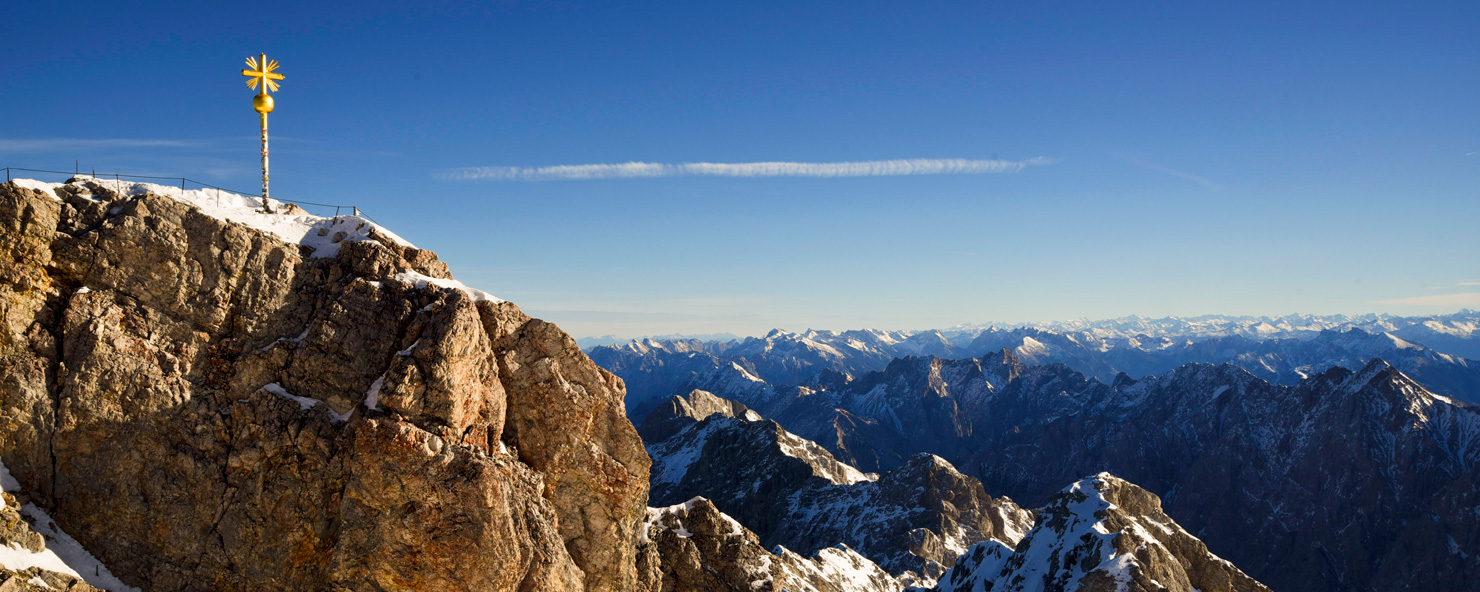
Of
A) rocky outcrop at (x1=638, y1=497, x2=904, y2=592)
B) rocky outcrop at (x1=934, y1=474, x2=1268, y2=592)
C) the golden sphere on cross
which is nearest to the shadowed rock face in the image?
the golden sphere on cross

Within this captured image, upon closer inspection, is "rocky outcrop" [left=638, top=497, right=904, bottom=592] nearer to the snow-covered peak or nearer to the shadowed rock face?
the shadowed rock face

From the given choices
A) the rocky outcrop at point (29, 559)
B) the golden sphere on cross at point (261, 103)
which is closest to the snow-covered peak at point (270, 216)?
the golden sphere on cross at point (261, 103)

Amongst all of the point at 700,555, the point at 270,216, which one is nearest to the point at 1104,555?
the point at 700,555

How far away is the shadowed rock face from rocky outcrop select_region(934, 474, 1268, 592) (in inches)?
2882

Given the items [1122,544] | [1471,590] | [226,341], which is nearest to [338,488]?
[226,341]

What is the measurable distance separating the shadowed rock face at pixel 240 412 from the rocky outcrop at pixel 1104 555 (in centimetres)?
7319

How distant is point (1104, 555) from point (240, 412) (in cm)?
9151

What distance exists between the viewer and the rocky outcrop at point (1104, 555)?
84.9 meters

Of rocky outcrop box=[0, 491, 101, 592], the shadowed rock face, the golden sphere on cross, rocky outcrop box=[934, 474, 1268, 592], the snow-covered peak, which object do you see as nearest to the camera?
rocky outcrop box=[0, 491, 101, 592]

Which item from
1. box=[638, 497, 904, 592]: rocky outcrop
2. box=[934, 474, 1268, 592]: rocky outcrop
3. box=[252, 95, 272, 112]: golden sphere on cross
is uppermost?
box=[252, 95, 272, 112]: golden sphere on cross

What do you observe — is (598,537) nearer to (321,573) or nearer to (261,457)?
(321,573)

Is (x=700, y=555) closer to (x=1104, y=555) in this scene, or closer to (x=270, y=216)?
(x=270, y=216)

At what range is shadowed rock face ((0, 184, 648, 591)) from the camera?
33.9 metres

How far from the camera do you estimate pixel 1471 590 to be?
18525cm
